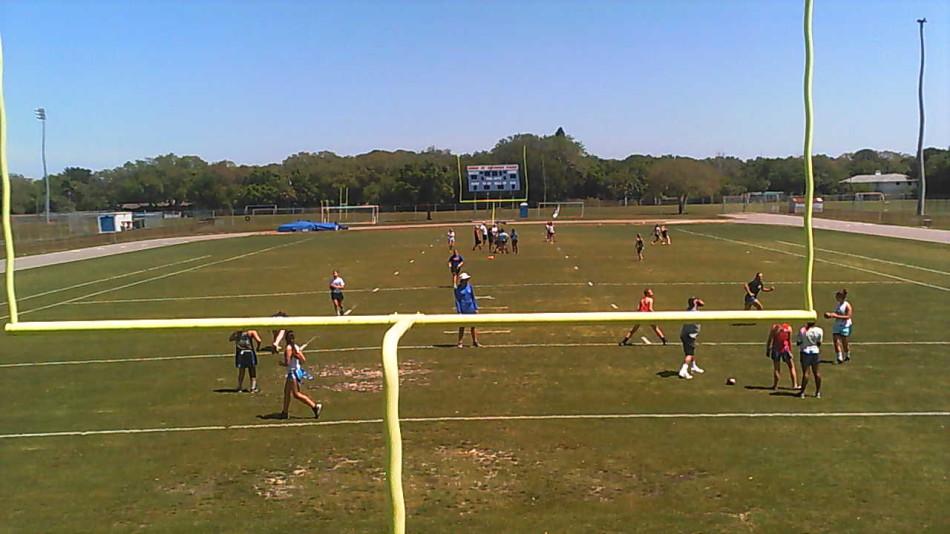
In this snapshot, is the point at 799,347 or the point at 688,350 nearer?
the point at 799,347

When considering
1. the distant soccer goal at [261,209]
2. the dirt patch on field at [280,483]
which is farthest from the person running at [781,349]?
the distant soccer goal at [261,209]

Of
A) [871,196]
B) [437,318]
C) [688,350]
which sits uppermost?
[871,196]

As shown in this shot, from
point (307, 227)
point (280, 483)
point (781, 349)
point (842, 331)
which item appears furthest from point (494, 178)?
point (280, 483)

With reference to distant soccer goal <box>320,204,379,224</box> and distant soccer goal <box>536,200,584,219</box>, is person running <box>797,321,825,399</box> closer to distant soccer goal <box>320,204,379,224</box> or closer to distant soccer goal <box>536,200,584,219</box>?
distant soccer goal <box>536,200,584,219</box>

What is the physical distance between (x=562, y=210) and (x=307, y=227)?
2886 cm

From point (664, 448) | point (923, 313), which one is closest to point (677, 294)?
point (923, 313)

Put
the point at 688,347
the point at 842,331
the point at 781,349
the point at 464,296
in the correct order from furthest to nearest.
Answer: the point at 464,296, the point at 842,331, the point at 688,347, the point at 781,349

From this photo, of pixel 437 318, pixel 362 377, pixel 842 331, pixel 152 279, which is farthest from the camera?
pixel 152 279

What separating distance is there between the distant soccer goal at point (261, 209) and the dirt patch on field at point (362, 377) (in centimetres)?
5216

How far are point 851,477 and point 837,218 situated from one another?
230 ft

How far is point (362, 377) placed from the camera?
15305mm

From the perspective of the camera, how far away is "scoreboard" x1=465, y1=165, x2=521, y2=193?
70125 mm

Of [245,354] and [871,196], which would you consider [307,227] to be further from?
[245,354]

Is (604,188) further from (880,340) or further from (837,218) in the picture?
(880,340)
